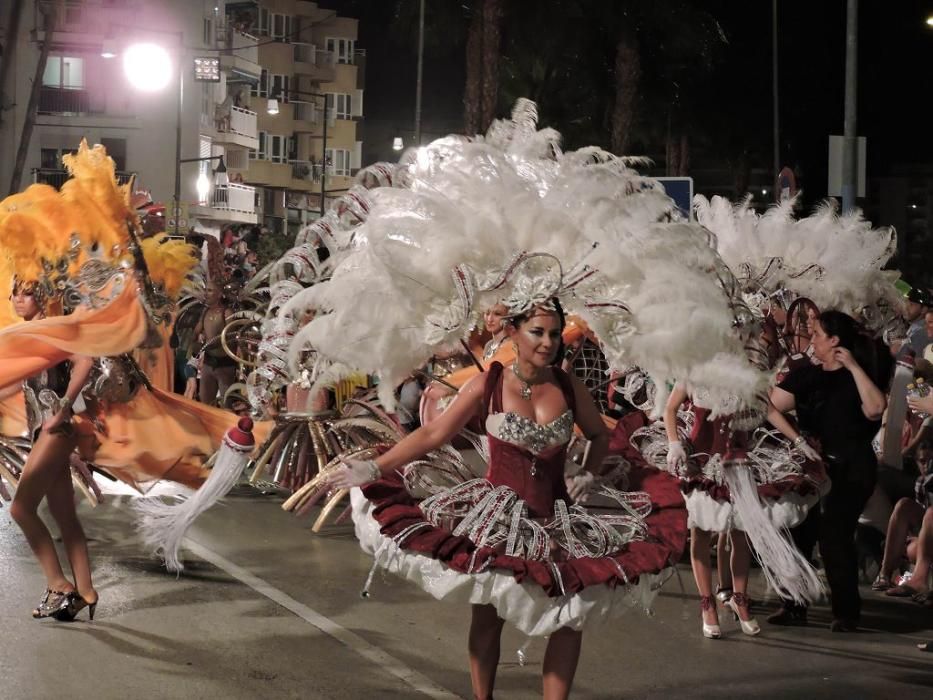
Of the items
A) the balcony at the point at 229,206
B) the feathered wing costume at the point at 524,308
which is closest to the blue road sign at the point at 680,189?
the feathered wing costume at the point at 524,308

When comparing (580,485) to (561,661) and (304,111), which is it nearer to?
(561,661)

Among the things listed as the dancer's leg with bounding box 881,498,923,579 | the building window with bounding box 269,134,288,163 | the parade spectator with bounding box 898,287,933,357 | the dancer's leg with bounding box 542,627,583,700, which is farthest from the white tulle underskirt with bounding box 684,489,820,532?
the building window with bounding box 269,134,288,163

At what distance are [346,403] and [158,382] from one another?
2507mm

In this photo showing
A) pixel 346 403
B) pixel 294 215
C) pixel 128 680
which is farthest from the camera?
pixel 294 215

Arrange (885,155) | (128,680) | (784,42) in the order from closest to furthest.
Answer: (128,680)
(784,42)
(885,155)

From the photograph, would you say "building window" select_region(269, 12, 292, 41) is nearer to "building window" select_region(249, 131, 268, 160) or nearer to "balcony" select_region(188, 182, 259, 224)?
"building window" select_region(249, 131, 268, 160)

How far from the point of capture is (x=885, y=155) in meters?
58.1

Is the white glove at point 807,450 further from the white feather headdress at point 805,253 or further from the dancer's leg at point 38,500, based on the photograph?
the dancer's leg at point 38,500

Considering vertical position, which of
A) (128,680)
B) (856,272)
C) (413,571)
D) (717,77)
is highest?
(717,77)

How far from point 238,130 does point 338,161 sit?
75.9ft

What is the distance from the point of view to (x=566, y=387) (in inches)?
259

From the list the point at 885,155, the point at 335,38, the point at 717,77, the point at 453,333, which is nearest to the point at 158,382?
the point at 453,333

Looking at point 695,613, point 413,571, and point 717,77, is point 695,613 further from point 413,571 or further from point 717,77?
point 717,77

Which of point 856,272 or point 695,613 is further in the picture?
point 856,272
